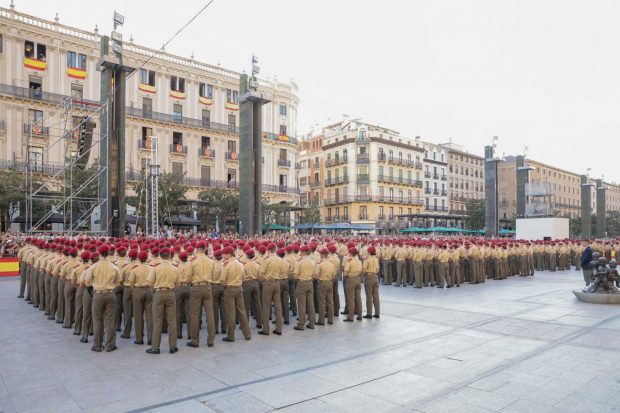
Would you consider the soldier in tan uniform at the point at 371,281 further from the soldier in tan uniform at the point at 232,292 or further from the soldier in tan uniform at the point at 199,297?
the soldier in tan uniform at the point at 199,297

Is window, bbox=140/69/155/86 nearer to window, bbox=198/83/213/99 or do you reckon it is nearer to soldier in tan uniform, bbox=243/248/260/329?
window, bbox=198/83/213/99

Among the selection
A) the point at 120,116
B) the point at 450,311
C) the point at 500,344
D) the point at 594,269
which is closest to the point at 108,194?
the point at 120,116

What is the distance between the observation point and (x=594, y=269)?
14383 mm

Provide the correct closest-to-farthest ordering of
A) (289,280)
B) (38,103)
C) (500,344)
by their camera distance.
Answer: (500,344) → (289,280) → (38,103)

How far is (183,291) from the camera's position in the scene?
30.1ft

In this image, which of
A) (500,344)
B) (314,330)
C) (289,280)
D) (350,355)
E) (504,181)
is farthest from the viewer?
(504,181)

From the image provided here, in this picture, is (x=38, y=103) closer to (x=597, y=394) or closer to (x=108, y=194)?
(x=108, y=194)

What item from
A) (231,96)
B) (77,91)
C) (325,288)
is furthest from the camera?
(231,96)

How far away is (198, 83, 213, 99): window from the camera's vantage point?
45656mm

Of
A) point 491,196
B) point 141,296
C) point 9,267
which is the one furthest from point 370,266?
point 491,196

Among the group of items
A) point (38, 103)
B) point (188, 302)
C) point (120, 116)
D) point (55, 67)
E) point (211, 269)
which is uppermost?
point (55, 67)

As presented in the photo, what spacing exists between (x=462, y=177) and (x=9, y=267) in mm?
70243

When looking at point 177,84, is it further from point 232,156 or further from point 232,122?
point 232,156

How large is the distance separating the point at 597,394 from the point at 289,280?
700cm
